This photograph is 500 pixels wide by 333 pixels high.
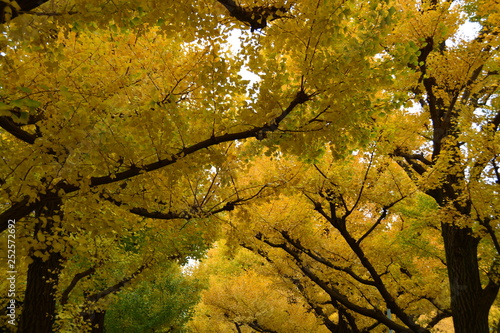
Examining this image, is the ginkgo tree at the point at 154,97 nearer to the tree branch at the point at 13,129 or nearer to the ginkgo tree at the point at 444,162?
the tree branch at the point at 13,129

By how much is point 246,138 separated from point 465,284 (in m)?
5.01

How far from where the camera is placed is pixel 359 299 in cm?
1327

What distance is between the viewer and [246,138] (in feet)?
21.5

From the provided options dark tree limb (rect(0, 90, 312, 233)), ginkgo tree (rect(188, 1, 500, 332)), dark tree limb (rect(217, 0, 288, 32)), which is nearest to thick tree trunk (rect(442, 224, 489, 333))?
ginkgo tree (rect(188, 1, 500, 332))

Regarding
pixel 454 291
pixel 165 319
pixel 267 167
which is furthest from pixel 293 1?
pixel 165 319

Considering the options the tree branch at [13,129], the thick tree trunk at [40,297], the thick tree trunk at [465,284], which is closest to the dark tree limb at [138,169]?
the tree branch at [13,129]

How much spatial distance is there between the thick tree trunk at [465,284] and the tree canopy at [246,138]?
3cm

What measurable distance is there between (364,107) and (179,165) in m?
2.01

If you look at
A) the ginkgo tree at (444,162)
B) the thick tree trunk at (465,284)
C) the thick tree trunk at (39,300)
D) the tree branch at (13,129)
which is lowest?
the thick tree trunk at (39,300)

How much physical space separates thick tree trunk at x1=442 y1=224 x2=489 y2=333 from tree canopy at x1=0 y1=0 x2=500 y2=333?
1.2 inches

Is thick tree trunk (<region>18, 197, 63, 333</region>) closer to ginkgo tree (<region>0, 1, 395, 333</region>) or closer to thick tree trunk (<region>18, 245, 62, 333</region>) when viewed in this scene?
thick tree trunk (<region>18, 245, 62, 333</region>)

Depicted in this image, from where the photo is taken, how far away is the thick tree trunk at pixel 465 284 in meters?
7.81

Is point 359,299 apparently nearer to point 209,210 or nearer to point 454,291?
point 454,291

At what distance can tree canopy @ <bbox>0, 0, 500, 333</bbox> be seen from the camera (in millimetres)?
3912
